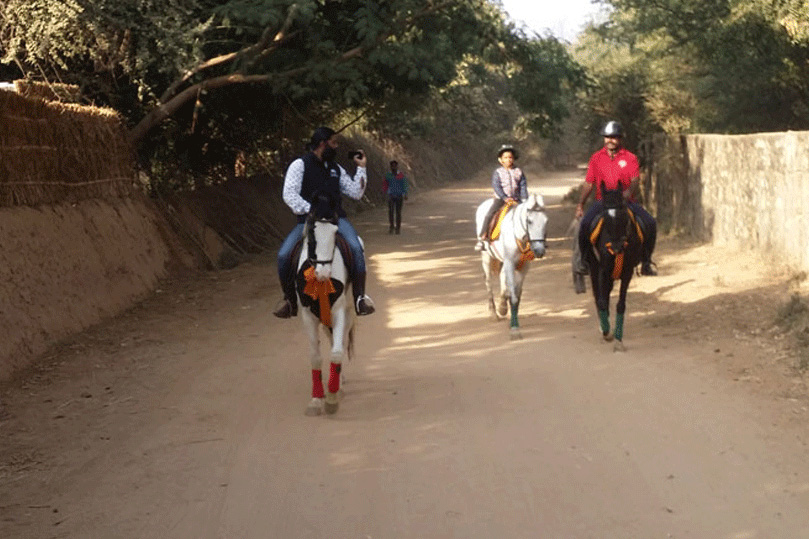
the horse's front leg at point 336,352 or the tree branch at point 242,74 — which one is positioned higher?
the tree branch at point 242,74

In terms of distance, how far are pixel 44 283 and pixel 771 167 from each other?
33.8 feet

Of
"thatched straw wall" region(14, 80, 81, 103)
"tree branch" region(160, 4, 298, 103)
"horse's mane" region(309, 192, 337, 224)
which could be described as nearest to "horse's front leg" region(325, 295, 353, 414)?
"horse's mane" region(309, 192, 337, 224)

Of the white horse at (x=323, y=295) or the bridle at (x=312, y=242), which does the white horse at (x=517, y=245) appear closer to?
the white horse at (x=323, y=295)

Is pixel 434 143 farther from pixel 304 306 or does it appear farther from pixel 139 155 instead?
pixel 304 306

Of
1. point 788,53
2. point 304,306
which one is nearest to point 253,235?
point 788,53

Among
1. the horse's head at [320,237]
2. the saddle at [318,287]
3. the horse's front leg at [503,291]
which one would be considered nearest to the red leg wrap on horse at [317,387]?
the saddle at [318,287]

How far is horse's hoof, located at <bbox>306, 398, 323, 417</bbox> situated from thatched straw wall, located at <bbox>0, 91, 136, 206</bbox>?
545 cm

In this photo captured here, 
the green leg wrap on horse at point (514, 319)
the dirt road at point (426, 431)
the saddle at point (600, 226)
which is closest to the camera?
the dirt road at point (426, 431)

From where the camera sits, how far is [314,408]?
8859mm

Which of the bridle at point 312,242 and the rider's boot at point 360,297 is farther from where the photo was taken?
the rider's boot at point 360,297

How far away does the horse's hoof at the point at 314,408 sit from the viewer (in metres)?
8.85

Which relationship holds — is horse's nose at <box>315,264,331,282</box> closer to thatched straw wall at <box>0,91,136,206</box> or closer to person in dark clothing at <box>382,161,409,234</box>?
thatched straw wall at <box>0,91,136,206</box>

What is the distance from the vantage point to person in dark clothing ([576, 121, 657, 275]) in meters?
11.4

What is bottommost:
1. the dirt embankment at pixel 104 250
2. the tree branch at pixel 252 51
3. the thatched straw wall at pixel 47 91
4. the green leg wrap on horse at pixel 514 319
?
the green leg wrap on horse at pixel 514 319
